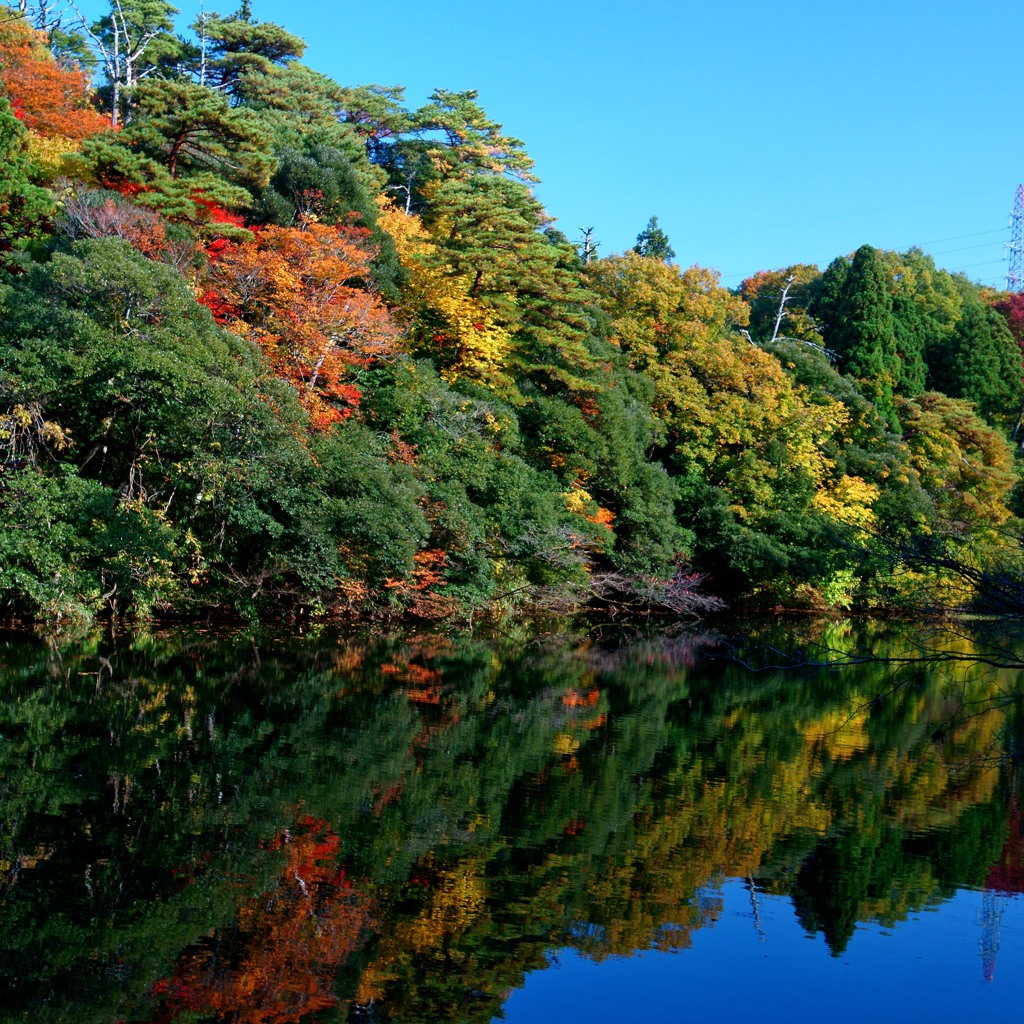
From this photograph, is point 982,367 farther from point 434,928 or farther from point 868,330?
point 434,928

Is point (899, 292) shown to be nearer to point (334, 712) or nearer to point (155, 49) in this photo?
point (155, 49)

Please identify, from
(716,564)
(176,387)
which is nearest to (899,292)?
(716,564)

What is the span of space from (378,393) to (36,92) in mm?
13284

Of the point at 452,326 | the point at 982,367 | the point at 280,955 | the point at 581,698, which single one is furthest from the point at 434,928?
the point at 982,367

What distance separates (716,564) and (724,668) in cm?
1112

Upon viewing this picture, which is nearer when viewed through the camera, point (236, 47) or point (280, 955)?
point (280, 955)

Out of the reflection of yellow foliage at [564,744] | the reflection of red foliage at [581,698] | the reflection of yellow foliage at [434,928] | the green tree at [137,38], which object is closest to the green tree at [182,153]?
the green tree at [137,38]

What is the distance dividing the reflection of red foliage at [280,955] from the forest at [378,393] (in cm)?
418

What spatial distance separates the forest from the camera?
19469mm

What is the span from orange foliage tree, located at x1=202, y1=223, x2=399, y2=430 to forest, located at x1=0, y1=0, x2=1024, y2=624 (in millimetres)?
89

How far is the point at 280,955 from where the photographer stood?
693 cm

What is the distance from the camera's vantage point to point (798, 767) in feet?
44.5

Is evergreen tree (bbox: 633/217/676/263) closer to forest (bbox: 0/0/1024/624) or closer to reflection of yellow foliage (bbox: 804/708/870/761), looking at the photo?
forest (bbox: 0/0/1024/624)

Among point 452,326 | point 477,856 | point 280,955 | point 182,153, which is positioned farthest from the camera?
point 452,326
